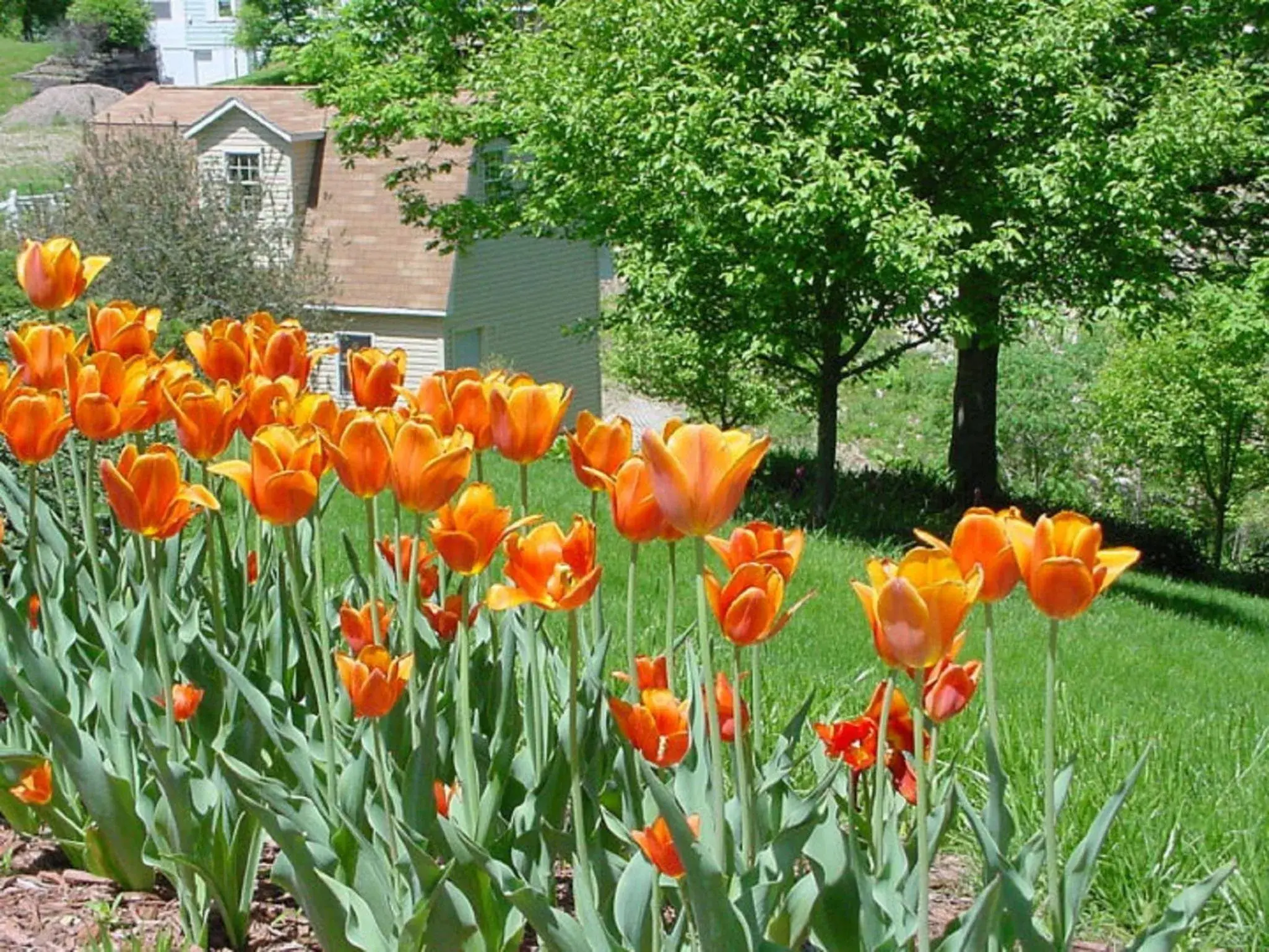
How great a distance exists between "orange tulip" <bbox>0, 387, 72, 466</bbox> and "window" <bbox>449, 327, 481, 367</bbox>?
2637 cm

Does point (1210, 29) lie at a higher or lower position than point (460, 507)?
higher

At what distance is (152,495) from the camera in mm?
2535

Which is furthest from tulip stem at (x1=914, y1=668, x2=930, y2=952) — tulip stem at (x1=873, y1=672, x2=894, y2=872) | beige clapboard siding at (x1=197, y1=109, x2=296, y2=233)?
beige clapboard siding at (x1=197, y1=109, x2=296, y2=233)

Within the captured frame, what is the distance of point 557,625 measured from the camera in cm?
580

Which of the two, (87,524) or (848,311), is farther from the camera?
(848,311)

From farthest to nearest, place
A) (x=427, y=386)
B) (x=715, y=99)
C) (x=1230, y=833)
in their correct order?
(x=715, y=99) → (x=1230, y=833) → (x=427, y=386)

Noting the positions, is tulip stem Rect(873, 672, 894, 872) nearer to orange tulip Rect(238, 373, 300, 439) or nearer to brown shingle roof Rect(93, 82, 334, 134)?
orange tulip Rect(238, 373, 300, 439)

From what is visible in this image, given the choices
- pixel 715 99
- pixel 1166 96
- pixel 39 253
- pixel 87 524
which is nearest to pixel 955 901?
pixel 87 524

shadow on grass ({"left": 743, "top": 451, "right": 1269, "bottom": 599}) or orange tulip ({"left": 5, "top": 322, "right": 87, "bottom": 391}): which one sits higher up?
orange tulip ({"left": 5, "top": 322, "right": 87, "bottom": 391})

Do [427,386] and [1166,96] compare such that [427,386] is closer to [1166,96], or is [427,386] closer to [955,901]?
[955,901]

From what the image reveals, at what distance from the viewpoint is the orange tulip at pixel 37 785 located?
2.90 meters

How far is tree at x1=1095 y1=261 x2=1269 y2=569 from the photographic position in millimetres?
21312

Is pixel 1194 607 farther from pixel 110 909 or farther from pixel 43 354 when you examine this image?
pixel 110 909

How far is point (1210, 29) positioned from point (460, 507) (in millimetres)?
15533
